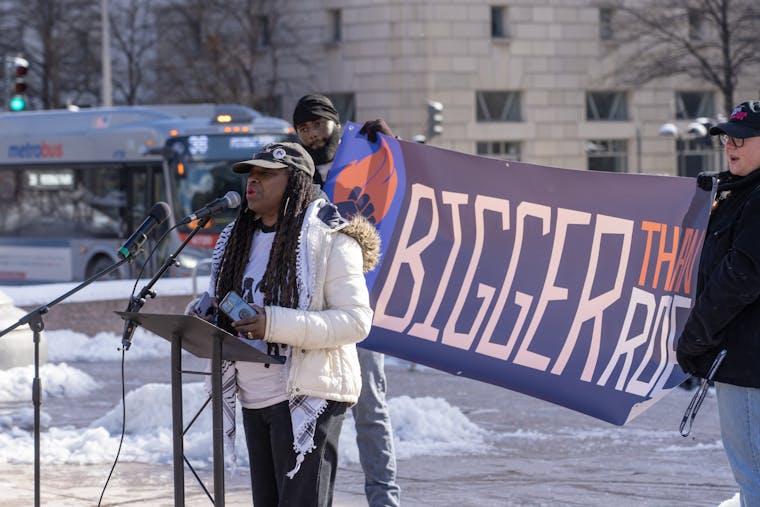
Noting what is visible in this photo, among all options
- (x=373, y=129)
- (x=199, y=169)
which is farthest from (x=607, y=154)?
(x=373, y=129)

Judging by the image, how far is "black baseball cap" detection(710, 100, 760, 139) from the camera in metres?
5.11

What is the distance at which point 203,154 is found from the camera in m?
23.1

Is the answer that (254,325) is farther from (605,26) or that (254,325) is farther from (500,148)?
(605,26)

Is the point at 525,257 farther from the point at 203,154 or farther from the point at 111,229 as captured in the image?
the point at 111,229

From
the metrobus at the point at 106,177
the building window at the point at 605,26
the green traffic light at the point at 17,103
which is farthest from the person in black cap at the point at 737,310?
the building window at the point at 605,26

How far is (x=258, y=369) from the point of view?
16.0 ft

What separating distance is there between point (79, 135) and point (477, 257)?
63.7 ft

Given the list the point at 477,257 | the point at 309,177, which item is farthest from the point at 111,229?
the point at 309,177

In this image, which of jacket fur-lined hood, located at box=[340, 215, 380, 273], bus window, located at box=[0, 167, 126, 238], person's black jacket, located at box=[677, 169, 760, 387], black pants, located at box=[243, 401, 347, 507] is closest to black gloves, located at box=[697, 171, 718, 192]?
person's black jacket, located at box=[677, 169, 760, 387]

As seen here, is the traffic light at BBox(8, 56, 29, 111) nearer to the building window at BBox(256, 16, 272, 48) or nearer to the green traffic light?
the green traffic light

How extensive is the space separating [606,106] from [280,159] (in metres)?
45.3

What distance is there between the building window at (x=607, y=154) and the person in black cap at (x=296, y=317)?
145ft

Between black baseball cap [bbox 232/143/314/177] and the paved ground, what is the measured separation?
3042mm

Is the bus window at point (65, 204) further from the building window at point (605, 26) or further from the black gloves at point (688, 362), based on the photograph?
the building window at point (605, 26)
